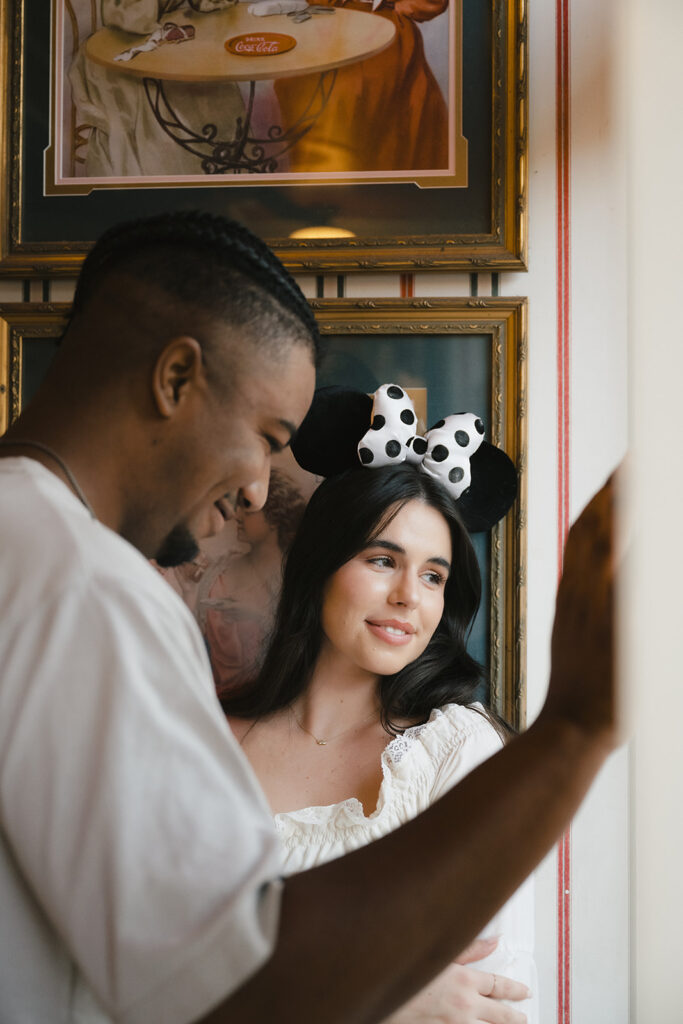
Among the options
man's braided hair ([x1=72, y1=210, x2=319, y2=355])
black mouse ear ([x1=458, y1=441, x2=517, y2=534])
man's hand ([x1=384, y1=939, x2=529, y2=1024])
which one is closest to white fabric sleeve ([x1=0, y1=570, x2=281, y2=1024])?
man's braided hair ([x1=72, y1=210, x2=319, y2=355])

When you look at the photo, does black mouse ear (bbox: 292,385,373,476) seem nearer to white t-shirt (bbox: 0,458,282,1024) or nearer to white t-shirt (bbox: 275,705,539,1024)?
white t-shirt (bbox: 275,705,539,1024)

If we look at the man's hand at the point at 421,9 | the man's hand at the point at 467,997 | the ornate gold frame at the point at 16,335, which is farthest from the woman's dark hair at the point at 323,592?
the man's hand at the point at 421,9

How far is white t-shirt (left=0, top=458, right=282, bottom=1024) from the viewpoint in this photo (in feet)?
1.85

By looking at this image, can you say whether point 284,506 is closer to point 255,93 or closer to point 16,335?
point 16,335

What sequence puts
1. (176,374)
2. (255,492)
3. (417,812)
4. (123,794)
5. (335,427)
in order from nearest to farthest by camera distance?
(123,794)
(176,374)
(255,492)
(417,812)
(335,427)

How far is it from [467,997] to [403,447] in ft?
2.66

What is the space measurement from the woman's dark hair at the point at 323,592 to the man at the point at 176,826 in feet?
2.89

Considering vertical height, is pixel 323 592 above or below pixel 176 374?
below

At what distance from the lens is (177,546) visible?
92cm

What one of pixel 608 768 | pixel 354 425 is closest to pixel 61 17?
pixel 354 425

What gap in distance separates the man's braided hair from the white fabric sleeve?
0.35 metres

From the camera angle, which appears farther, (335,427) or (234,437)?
(335,427)

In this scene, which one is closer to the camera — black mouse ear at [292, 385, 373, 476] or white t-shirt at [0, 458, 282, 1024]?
white t-shirt at [0, 458, 282, 1024]

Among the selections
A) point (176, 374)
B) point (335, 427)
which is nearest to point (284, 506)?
point (335, 427)
